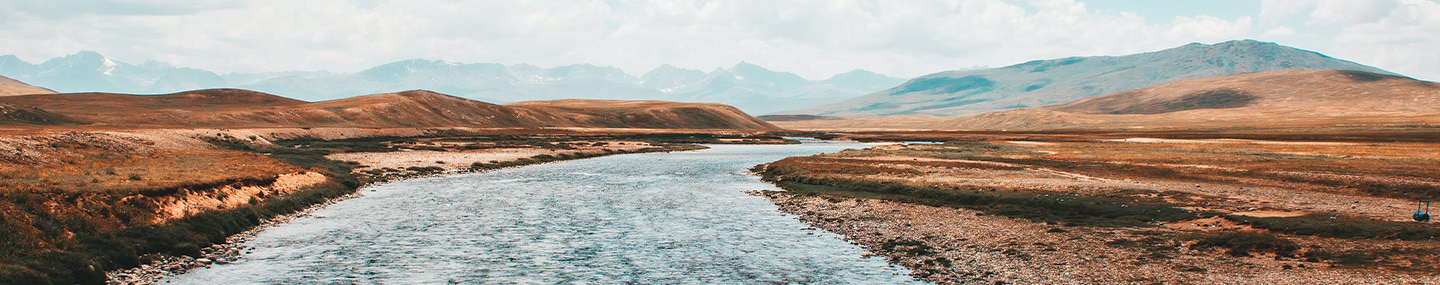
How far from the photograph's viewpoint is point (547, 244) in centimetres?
2747

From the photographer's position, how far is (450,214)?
1382 inches

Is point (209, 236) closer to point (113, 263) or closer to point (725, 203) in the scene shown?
point (113, 263)

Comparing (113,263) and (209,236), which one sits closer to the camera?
(113,263)

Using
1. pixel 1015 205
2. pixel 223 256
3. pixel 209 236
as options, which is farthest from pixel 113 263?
pixel 1015 205

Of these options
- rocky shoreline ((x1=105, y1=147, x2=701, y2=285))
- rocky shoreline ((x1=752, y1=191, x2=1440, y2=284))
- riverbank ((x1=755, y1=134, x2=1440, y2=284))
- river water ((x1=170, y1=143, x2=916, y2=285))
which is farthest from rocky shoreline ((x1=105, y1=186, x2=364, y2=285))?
riverbank ((x1=755, y1=134, x2=1440, y2=284))

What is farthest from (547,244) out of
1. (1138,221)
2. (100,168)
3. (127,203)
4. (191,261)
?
(100,168)

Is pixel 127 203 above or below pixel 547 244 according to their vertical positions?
above

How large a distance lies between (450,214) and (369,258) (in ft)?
35.5

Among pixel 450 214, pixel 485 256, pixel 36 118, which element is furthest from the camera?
pixel 36 118

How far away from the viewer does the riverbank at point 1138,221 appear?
21.1 meters

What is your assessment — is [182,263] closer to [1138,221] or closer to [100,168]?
[100,168]

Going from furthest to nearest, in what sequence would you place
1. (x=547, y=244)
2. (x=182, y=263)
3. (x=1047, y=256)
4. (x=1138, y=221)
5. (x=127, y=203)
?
(x=1138, y=221) → (x=547, y=244) → (x=127, y=203) → (x=1047, y=256) → (x=182, y=263)

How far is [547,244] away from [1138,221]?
71.0 feet

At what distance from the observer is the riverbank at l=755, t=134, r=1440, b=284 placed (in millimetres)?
21094
